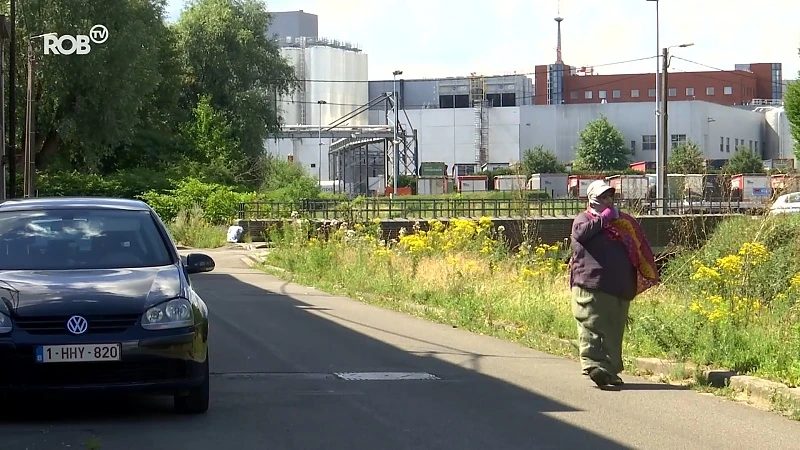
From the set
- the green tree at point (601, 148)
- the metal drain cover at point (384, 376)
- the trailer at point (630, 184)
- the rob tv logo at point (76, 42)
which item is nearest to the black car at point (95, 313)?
the metal drain cover at point (384, 376)

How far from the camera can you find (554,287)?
55.9 ft

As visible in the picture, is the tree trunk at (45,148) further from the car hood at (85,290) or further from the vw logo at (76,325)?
the vw logo at (76,325)

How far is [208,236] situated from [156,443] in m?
34.4

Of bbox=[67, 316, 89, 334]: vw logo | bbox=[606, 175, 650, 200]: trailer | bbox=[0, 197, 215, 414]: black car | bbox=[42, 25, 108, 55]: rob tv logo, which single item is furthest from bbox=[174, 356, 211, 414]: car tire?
bbox=[606, 175, 650, 200]: trailer

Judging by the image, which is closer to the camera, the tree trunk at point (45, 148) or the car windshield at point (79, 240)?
the car windshield at point (79, 240)

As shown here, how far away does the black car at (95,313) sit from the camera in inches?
286

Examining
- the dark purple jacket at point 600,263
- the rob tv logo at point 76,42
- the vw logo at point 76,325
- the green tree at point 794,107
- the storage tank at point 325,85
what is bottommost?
the vw logo at point 76,325

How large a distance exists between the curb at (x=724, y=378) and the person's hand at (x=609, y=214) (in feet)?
5.23

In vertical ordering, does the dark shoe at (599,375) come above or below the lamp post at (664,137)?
below

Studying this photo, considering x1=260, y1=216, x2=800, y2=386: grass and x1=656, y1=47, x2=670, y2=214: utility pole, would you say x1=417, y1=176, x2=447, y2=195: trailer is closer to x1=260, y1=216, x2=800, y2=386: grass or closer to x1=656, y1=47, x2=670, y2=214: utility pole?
x1=656, y1=47, x2=670, y2=214: utility pole

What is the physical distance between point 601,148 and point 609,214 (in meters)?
87.6

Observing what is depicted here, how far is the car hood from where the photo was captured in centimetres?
732

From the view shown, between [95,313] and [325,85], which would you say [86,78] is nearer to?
[95,313]

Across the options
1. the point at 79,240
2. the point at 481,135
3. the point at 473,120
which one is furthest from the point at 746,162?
the point at 79,240
